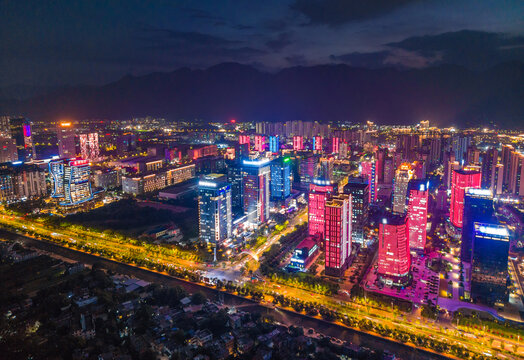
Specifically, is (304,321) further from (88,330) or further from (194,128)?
(194,128)

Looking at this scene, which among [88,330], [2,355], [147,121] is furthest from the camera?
[147,121]

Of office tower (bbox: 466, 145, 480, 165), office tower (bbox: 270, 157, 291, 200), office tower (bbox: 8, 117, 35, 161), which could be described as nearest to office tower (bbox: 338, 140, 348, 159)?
office tower (bbox: 466, 145, 480, 165)

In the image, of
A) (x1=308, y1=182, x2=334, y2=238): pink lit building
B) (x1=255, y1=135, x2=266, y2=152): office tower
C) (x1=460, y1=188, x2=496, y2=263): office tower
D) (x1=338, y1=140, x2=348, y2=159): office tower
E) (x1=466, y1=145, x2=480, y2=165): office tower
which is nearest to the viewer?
(x1=460, y1=188, x2=496, y2=263): office tower

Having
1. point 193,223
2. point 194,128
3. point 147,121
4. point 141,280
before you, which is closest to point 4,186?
point 193,223

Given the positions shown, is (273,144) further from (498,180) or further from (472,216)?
(472,216)

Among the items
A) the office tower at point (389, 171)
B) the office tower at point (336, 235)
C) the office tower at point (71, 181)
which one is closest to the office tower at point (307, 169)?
the office tower at point (389, 171)

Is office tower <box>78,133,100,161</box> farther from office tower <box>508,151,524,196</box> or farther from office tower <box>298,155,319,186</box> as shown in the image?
office tower <box>508,151,524,196</box>

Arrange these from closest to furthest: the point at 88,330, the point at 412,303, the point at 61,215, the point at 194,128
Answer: the point at 88,330
the point at 412,303
the point at 61,215
the point at 194,128
